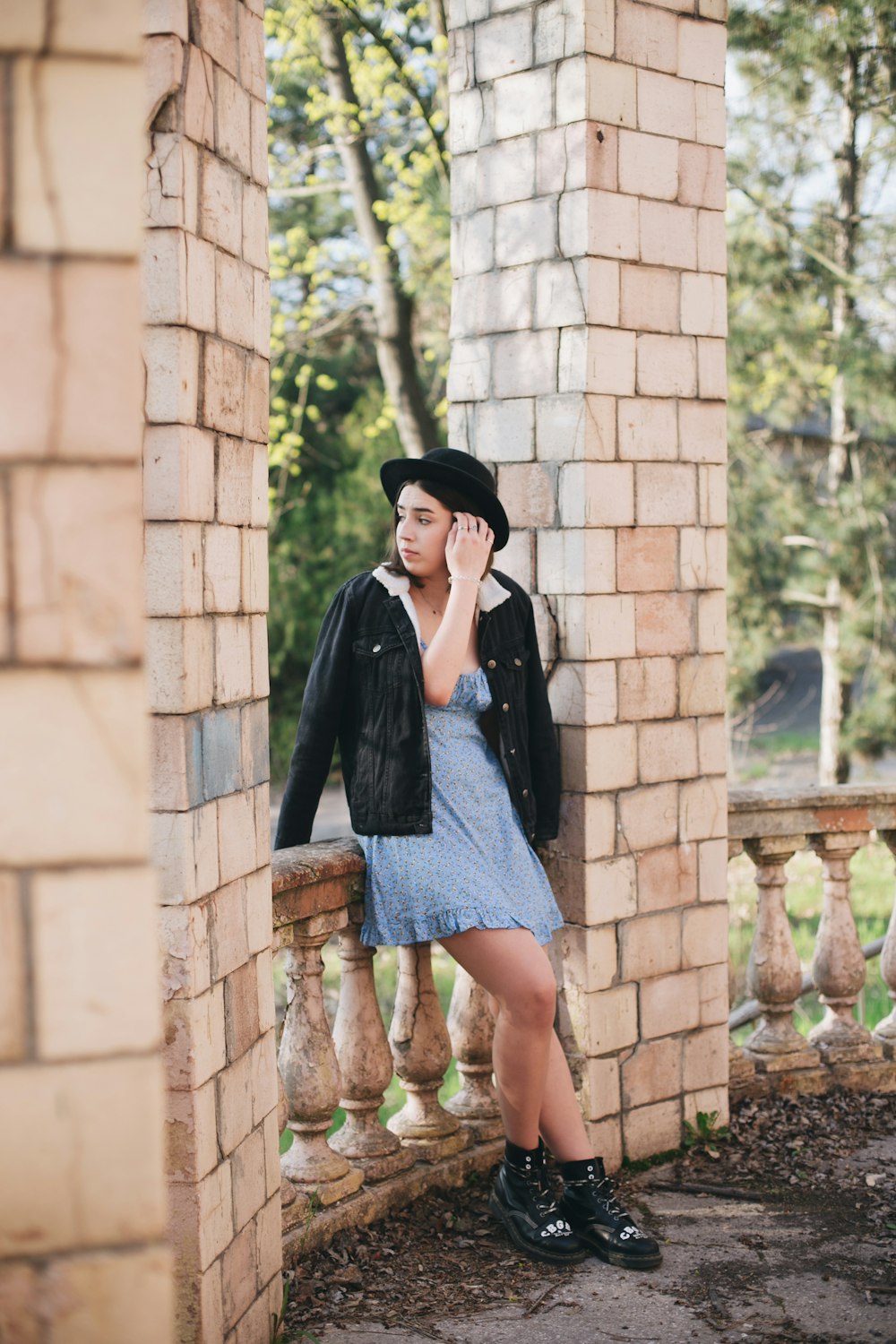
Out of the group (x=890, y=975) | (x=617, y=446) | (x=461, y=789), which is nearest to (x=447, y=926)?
(x=461, y=789)

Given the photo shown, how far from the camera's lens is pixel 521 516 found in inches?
154

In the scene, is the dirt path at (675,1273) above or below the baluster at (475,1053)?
below

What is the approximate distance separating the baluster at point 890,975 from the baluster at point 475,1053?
1.40m

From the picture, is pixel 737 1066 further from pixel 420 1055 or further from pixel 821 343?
pixel 821 343

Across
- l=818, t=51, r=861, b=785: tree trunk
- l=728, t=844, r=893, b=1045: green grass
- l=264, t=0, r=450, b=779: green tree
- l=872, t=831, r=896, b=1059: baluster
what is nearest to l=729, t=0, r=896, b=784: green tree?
l=818, t=51, r=861, b=785: tree trunk

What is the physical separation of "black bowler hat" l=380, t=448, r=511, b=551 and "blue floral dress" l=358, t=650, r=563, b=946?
1.28ft

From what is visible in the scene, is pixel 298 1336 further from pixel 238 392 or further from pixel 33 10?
pixel 33 10

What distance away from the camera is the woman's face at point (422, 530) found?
3418mm

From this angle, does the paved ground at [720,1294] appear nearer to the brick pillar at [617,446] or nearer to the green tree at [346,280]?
the brick pillar at [617,446]

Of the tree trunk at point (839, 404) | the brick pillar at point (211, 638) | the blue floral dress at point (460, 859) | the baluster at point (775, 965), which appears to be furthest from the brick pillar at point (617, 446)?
the tree trunk at point (839, 404)

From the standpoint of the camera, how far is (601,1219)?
11.0ft

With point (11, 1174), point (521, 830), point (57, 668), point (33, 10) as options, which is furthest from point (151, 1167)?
point (521, 830)

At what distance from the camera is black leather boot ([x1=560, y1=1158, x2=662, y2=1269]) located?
129 inches

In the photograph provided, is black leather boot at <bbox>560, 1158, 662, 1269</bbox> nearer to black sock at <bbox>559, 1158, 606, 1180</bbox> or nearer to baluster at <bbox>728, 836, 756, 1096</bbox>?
black sock at <bbox>559, 1158, 606, 1180</bbox>
